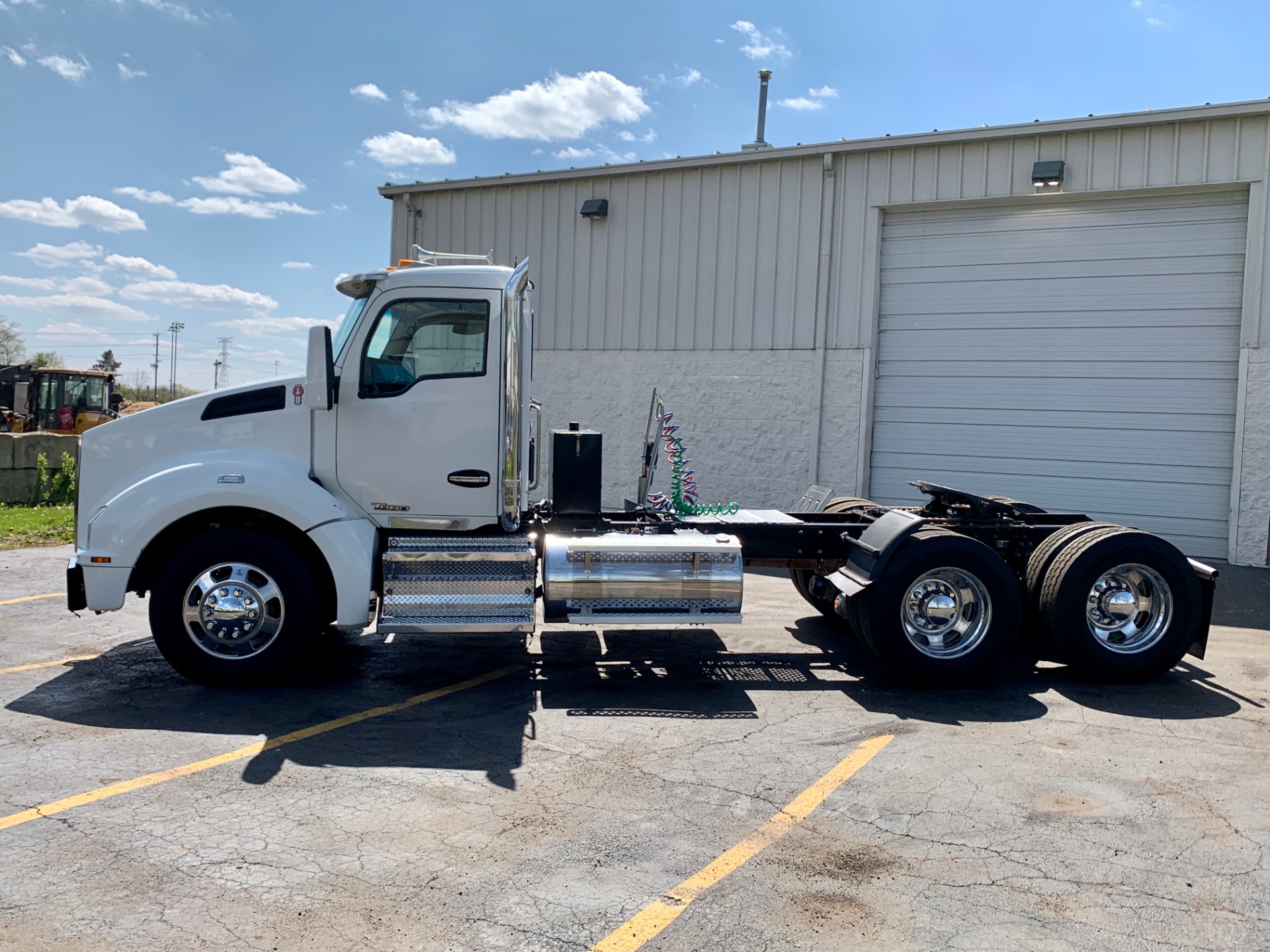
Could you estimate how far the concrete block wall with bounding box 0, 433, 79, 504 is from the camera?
17.0 m

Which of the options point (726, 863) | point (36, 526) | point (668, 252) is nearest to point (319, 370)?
point (726, 863)

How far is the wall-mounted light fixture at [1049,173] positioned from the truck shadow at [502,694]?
7.18m

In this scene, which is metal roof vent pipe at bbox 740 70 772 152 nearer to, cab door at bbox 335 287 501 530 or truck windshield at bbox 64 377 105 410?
cab door at bbox 335 287 501 530

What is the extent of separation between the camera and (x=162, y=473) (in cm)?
648

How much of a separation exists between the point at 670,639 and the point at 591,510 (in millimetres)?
1519

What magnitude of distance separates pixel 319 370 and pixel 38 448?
13.7 meters

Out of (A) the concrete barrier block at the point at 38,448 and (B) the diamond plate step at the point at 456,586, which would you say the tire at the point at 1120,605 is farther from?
(A) the concrete barrier block at the point at 38,448

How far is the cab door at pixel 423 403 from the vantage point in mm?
6758

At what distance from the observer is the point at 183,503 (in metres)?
6.39

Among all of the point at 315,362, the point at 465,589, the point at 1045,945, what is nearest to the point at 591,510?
the point at 465,589

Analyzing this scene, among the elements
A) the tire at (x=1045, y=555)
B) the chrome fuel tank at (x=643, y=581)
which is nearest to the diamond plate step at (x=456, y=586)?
the chrome fuel tank at (x=643, y=581)

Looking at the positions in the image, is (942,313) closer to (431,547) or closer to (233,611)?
(431,547)

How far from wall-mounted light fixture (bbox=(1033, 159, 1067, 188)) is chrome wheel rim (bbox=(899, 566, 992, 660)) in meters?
7.80

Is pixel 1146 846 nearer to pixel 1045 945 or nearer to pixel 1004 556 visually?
pixel 1045 945
